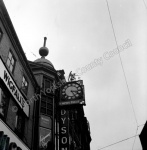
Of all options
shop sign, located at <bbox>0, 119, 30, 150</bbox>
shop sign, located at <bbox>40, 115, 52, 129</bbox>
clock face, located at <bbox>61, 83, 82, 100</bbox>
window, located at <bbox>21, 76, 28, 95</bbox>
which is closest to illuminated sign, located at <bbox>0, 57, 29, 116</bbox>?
window, located at <bbox>21, 76, 28, 95</bbox>

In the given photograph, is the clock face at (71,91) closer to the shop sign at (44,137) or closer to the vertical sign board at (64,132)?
the vertical sign board at (64,132)

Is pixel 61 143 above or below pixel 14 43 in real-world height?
below

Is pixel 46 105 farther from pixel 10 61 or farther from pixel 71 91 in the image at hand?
pixel 10 61

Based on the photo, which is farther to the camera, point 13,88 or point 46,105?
point 46,105

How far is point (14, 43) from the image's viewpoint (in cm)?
1406

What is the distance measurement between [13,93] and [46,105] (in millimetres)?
5829

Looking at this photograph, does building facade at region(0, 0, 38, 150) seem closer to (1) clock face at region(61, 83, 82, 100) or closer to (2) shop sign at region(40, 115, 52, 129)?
(2) shop sign at region(40, 115, 52, 129)

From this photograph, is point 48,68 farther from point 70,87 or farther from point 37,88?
point 70,87

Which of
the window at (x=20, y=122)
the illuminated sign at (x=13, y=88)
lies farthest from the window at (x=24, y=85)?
the window at (x=20, y=122)

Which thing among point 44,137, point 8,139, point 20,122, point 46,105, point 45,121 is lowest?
point 8,139

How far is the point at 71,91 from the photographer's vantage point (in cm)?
1485

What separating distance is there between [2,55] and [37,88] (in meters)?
6.49

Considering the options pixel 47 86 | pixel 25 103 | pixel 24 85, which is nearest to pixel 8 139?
pixel 25 103

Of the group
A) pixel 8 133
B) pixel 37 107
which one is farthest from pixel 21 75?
pixel 8 133
